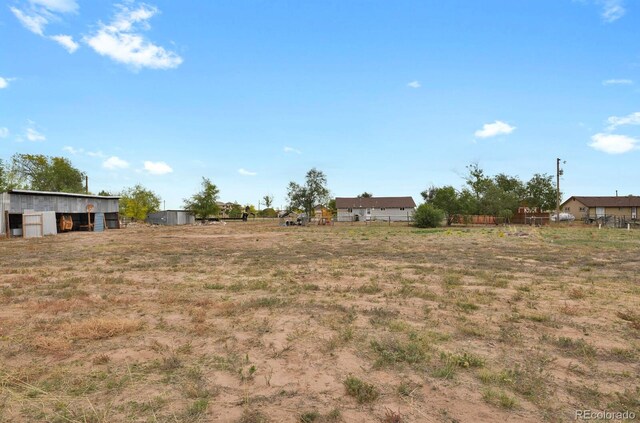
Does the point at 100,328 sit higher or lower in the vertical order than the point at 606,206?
lower

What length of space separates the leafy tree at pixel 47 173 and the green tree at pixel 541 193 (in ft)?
291

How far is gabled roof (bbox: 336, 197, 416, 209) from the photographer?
290 ft

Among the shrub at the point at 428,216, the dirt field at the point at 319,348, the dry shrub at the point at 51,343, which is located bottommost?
the dirt field at the point at 319,348

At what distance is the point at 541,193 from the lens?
7231 cm

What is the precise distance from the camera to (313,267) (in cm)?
1338

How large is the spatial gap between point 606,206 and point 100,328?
89.5m

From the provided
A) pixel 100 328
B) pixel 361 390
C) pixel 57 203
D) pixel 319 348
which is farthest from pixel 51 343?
pixel 57 203

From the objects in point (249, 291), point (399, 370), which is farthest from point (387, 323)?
point (249, 291)

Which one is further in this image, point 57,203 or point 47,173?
point 47,173

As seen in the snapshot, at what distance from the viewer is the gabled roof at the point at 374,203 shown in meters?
88.3

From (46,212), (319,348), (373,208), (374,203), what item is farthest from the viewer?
(374,203)

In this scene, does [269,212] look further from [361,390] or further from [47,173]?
[361,390]

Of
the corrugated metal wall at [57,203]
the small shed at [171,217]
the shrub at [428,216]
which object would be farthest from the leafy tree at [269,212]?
the shrub at [428,216]

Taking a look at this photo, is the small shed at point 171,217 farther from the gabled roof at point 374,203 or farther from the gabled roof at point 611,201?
the gabled roof at point 611,201
